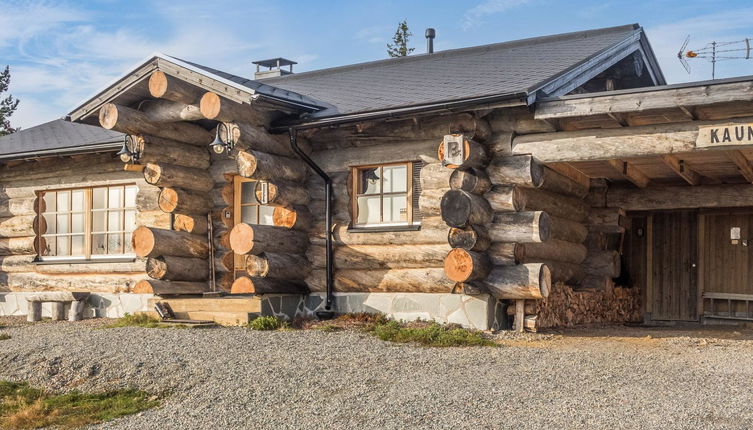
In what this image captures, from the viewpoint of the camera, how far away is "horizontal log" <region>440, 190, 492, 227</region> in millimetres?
10461

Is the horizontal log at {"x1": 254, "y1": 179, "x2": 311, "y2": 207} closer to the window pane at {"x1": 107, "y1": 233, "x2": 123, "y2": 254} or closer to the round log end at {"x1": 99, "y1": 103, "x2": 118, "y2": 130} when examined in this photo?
the round log end at {"x1": 99, "y1": 103, "x2": 118, "y2": 130}

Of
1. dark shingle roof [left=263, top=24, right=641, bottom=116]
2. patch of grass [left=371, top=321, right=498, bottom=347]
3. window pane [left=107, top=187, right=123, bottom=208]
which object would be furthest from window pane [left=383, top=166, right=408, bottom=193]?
window pane [left=107, top=187, right=123, bottom=208]

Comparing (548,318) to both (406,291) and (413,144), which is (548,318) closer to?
(406,291)

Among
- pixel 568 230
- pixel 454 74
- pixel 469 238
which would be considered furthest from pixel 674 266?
pixel 469 238

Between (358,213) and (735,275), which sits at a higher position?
(358,213)

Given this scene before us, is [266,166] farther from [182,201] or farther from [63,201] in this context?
[63,201]

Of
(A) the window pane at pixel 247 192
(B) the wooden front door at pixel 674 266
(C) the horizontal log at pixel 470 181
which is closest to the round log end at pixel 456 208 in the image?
(C) the horizontal log at pixel 470 181

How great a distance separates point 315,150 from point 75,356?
517 centimetres

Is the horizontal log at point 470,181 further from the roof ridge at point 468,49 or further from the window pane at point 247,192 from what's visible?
the roof ridge at point 468,49

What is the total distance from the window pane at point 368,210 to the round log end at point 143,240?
307cm

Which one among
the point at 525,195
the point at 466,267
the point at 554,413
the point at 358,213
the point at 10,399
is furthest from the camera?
the point at 358,213

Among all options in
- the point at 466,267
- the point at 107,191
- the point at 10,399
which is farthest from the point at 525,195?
the point at 107,191

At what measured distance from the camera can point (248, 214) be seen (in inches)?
540

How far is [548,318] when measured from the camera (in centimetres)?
1189
